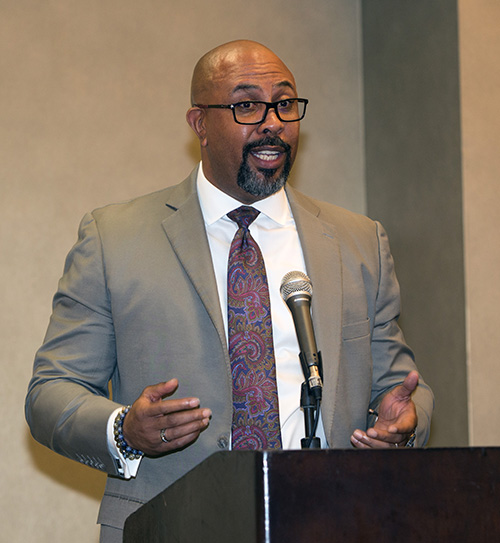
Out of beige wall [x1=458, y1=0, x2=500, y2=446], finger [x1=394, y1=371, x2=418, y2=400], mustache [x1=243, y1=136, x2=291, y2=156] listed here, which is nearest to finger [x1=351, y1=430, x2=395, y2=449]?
finger [x1=394, y1=371, x2=418, y2=400]

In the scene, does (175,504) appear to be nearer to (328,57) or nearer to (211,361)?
(211,361)

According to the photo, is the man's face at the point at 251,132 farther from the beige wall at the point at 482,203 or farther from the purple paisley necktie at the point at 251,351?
the beige wall at the point at 482,203

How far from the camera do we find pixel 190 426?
1.48 meters

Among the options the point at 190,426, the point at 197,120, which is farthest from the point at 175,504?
the point at 197,120

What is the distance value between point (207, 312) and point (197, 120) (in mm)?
747

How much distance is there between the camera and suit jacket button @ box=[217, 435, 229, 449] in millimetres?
1989

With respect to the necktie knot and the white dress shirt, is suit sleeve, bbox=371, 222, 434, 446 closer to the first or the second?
the white dress shirt

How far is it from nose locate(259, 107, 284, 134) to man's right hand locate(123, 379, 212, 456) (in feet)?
3.26

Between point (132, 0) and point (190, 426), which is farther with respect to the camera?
point (132, 0)

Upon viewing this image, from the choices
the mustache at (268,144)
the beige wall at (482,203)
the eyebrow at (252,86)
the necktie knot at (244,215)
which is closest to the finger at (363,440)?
the necktie knot at (244,215)

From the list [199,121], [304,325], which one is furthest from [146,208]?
[304,325]

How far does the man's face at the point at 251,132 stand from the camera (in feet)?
7.57

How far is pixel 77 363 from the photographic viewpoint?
2.13m

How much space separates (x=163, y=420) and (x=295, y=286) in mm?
382
